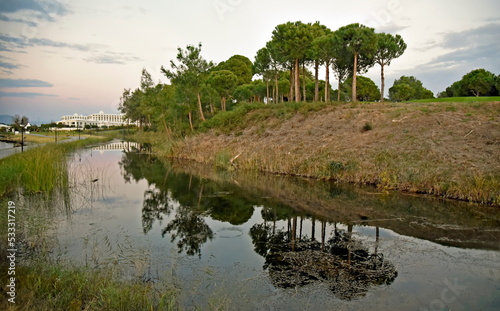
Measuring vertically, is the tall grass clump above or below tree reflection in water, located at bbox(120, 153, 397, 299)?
above

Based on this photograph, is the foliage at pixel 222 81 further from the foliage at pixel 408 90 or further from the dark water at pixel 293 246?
the foliage at pixel 408 90

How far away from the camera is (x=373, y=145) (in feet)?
77.7

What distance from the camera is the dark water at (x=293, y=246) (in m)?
7.32

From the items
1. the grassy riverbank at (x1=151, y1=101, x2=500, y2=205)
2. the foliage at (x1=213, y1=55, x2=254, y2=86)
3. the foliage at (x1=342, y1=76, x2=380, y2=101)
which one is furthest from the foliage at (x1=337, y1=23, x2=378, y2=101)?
the foliage at (x1=213, y1=55, x2=254, y2=86)

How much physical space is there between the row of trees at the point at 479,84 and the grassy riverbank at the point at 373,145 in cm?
3775

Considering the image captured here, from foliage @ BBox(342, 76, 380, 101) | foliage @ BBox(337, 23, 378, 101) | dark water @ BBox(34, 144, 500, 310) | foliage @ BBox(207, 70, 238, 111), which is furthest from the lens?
foliage @ BBox(342, 76, 380, 101)

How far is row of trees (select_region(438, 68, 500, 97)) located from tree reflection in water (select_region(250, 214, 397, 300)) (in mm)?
59841

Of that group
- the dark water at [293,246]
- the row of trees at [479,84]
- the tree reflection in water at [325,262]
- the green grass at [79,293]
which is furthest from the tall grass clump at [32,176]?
the row of trees at [479,84]

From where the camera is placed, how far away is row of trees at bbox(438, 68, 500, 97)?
187 ft

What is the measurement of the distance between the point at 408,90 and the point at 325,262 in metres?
77.2

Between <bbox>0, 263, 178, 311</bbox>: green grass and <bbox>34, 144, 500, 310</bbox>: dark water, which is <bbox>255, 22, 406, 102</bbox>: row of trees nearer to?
<bbox>34, 144, 500, 310</bbox>: dark water

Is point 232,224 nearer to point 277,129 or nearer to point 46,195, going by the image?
point 46,195

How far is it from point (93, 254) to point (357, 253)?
7.53 meters

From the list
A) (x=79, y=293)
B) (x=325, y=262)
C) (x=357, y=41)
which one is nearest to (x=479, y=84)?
(x=357, y=41)
